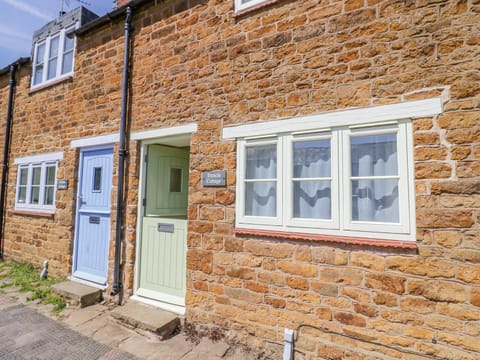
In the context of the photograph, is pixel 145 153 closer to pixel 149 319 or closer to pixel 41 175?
pixel 149 319

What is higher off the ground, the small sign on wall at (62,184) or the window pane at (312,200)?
the small sign on wall at (62,184)

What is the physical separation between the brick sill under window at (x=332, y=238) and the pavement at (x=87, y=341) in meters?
1.47

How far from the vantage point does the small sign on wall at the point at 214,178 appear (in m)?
3.93

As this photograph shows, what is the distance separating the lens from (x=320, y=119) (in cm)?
332

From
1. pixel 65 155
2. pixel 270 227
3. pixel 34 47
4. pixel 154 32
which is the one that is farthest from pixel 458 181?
pixel 34 47

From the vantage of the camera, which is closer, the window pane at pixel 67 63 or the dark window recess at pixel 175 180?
the dark window recess at pixel 175 180

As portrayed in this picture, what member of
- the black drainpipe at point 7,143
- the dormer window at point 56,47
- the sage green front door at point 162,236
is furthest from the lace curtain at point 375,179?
the black drainpipe at point 7,143

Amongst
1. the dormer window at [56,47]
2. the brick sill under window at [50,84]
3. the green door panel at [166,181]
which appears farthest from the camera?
the dormer window at [56,47]

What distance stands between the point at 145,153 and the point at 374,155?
3.67m

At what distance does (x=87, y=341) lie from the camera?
370 centimetres

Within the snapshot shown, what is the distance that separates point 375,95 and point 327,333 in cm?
268

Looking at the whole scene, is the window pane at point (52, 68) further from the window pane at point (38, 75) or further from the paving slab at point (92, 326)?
the paving slab at point (92, 326)

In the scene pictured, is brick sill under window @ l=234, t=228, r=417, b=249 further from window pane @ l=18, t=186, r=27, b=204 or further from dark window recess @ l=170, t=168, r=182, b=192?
window pane @ l=18, t=186, r=27, b=204

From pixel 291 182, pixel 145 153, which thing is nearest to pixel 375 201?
pixel 291 182
